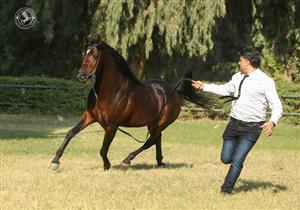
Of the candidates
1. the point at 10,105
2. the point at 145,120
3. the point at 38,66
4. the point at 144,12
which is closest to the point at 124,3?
the point at 144,12

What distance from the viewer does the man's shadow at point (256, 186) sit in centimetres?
1039

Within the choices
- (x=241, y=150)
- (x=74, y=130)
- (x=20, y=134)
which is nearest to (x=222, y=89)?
(x=241, y=150)

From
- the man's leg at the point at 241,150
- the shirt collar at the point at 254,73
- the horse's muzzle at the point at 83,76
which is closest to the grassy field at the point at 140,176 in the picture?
the man's leg at the point at 241,150

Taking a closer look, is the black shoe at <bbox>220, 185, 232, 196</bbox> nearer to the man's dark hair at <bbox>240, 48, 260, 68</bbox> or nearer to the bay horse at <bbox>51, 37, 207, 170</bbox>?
the man's dark hair at <bbox>240, 48, 260, 68</bbox>

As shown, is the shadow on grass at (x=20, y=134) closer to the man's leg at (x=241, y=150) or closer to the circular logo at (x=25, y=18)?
the circular logo at (x=25, y=18)

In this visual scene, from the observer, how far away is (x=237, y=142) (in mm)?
9430

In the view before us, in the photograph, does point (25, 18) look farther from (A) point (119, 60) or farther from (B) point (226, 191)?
(B) point (226, 191)

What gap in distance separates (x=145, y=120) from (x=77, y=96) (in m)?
15.0

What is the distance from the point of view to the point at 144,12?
26.2 meters

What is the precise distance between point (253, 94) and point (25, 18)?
21.5 m

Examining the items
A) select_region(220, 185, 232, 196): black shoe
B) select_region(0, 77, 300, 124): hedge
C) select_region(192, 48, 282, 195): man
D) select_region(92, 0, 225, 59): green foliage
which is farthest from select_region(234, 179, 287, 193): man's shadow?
select_region(0, 77, 300, 124): hedge

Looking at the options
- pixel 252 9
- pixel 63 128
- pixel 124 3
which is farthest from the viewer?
pixel 252 9

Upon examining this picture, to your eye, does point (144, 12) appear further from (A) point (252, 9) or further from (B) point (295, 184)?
(B) point (295, 184)

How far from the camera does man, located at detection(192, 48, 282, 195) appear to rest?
9125 mm
